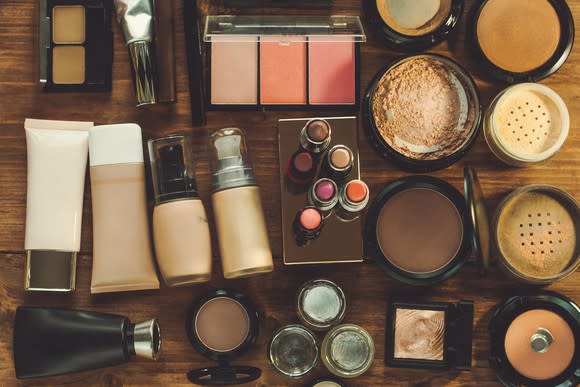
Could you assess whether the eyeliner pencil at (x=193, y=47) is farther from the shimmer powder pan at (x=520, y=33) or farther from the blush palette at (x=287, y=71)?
the shimmer powder pan at (x=520, y=33)

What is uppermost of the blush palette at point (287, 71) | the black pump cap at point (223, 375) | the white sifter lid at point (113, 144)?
the blush palette at point (287, 71)

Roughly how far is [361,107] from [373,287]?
32cm

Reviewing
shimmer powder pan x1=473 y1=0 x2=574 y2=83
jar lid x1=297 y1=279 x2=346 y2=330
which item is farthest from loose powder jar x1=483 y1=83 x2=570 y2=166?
jar lid x1=297 y1=279 x2=346 y2=330

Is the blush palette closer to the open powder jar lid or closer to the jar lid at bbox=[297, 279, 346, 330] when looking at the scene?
the open powder jar lid

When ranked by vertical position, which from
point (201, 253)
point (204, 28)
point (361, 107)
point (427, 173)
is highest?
point (204, 28)

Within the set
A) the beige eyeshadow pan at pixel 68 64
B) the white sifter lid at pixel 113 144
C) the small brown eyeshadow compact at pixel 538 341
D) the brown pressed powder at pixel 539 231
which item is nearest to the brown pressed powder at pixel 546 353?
the small brown eyeshadow compact at pixel 538 341

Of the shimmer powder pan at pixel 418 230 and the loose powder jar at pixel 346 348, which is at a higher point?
the shimmer powder pan at pixel 418 230

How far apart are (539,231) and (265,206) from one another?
1.56ft

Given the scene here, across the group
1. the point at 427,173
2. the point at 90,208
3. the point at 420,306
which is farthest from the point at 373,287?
the point at 90,208

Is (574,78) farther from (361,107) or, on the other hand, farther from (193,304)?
(193,304)

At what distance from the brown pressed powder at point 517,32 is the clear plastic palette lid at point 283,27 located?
23 centimetres

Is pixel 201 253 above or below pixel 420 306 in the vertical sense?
above

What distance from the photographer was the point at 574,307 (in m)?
1.00

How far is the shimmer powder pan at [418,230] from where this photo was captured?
0.99 metres
